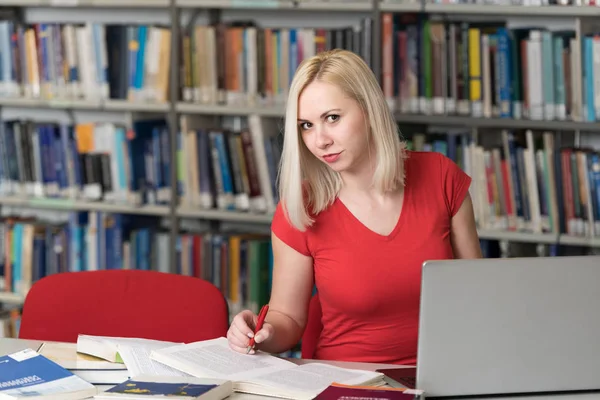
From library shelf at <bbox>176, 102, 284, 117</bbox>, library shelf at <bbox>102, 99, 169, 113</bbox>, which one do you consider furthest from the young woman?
library shelf at <bbox>102, 99, 169, 113</bbox>

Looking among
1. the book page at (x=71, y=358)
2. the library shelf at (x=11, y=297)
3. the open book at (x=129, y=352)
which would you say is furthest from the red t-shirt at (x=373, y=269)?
the library shelf at (x=11, y=297)

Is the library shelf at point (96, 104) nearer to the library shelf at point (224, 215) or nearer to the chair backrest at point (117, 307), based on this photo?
the library shelf at point (224, 215)

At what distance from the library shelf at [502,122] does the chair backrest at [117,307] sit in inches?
46.5

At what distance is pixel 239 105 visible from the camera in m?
3.17

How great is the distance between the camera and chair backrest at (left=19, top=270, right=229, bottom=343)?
6.59 feet

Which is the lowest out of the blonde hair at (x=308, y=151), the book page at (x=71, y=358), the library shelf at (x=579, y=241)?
the book page at (x=71, y=358)

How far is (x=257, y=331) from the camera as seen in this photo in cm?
168

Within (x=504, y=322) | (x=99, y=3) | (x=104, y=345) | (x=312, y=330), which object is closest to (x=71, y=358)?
(x=104, y=345)

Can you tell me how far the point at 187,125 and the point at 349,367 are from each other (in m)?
1.77

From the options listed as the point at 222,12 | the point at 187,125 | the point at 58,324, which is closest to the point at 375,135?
the point at 58,324

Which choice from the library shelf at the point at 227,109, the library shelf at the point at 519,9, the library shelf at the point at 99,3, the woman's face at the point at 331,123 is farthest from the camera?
the library shelf at the point at 99,3

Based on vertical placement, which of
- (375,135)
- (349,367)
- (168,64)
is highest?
(168,64)

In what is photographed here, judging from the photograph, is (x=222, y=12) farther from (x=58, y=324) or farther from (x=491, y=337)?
(x=491, y=337)

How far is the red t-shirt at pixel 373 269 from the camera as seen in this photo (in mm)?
1909
